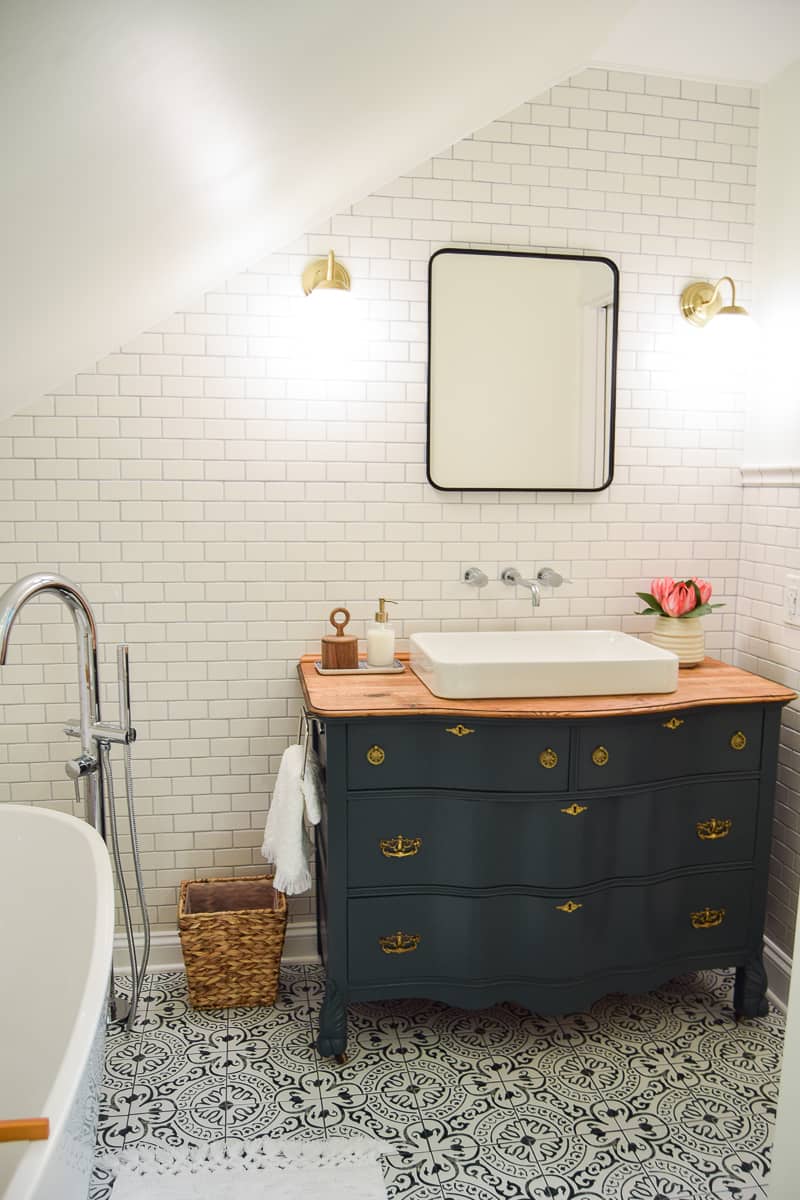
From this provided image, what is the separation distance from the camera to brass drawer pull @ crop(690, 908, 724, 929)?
2.73 m

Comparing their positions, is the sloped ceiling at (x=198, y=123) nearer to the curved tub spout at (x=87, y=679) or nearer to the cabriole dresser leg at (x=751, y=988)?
the curved tub spout at (x=87, y=679)

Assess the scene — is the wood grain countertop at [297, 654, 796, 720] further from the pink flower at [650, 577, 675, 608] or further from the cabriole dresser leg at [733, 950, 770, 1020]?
the cabriole dresser leg at [733, 950, 770, 1020]

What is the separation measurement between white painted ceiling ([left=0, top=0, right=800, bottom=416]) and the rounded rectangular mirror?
0.45 metres

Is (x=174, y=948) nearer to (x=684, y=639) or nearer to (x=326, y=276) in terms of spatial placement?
(x=684, y=639)

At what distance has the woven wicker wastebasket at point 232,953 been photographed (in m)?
2.77

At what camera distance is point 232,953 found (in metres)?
2.80

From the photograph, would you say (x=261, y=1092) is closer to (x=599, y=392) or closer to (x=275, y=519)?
(x=275, y=519)

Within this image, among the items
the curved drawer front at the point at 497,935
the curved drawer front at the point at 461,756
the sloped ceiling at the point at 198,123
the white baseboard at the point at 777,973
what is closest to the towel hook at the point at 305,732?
the curved drawer front at the point at 461,756

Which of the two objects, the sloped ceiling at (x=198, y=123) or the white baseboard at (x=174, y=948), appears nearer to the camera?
the sloped ceiling at (x=198, y=123)

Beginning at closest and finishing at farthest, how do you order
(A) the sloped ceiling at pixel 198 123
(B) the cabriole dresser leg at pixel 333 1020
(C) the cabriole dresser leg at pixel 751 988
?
1. (A) the sloped ceiling at pixel 198 123
2. (B) the cabriole dresser leg at pixel 333 1020
3. (C) the cabriole dresser leg at pixel 751 988

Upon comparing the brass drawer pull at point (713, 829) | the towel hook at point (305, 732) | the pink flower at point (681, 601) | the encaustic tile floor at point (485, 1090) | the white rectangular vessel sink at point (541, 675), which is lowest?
the encaustic tile floor at point (485, 1090)

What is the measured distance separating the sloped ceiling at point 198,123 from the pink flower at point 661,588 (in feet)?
5.01

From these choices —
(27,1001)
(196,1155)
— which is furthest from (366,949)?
(27,1001)

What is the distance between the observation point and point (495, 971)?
2.59 m
